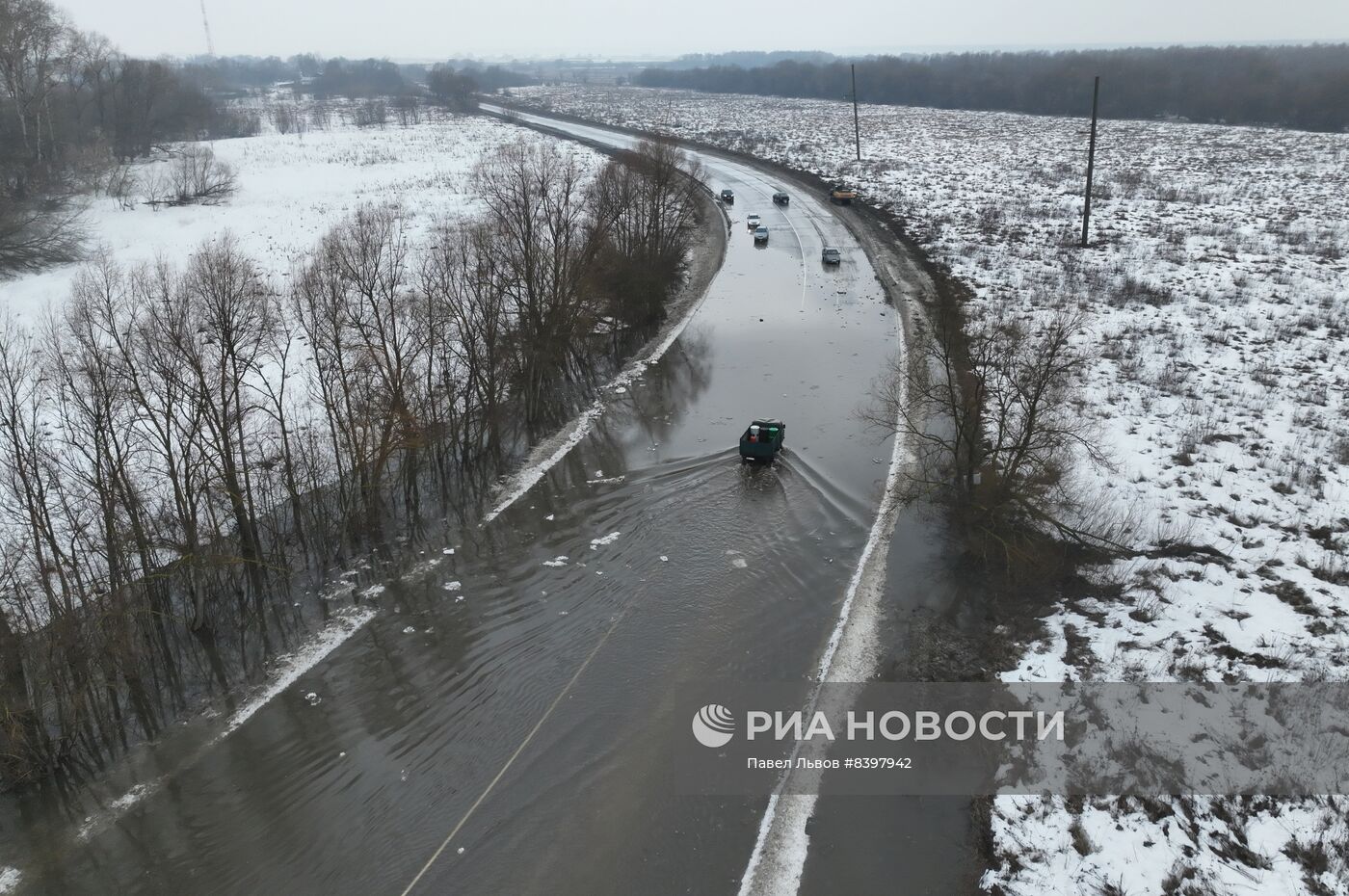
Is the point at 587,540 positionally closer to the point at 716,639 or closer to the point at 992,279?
the point at 716,639

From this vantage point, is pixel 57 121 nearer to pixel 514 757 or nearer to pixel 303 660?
pixel 303 660

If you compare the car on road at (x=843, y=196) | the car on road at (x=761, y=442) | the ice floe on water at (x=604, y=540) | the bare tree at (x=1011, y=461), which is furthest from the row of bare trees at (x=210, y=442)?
the car on road at (x=843, y=196)

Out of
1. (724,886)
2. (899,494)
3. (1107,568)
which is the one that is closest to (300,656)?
(724,886)

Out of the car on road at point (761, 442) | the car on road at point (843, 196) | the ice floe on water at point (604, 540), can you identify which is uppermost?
the car on road at point (843, 196)

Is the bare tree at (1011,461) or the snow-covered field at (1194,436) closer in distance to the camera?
the snow-covered field at (1194,436)

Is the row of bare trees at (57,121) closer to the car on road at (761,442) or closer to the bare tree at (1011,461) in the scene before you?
the car on road at (761,442)

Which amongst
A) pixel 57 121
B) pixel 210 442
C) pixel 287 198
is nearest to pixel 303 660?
pixel 210 442
